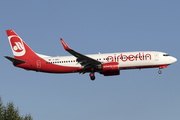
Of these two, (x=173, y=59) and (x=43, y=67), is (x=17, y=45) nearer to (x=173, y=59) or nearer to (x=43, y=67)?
(x=43, y=67)

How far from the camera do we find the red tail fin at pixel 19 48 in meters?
57.0

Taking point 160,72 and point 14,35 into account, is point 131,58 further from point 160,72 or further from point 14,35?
point 14,35

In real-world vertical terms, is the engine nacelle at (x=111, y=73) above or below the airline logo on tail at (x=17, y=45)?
below

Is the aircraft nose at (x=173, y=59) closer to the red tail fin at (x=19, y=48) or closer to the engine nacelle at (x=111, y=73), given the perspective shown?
the engine nacelle at (x=111, y=73)

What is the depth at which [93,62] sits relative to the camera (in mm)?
52531

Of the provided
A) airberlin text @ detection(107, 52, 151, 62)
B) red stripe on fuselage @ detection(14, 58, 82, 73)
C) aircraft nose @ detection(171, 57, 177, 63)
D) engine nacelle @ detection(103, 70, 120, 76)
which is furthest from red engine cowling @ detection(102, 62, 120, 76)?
aircraft nose @ detection(171, 57, 177, 63)

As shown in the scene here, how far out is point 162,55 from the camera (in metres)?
53.6

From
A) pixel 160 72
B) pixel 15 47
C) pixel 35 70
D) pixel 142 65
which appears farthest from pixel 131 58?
pixel 15 47

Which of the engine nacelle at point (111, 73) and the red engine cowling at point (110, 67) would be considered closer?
the red engine cowling at point (110, 67)

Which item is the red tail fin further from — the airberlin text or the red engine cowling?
the airberlin text

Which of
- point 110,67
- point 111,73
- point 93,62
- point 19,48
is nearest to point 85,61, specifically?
point 93,62

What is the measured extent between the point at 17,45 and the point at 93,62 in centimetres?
1477

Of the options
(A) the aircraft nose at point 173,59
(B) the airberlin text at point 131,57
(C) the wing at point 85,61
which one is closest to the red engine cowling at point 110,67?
(B) the airberlin text at point 131,57

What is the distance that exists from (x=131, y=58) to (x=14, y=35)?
69.8 ft
